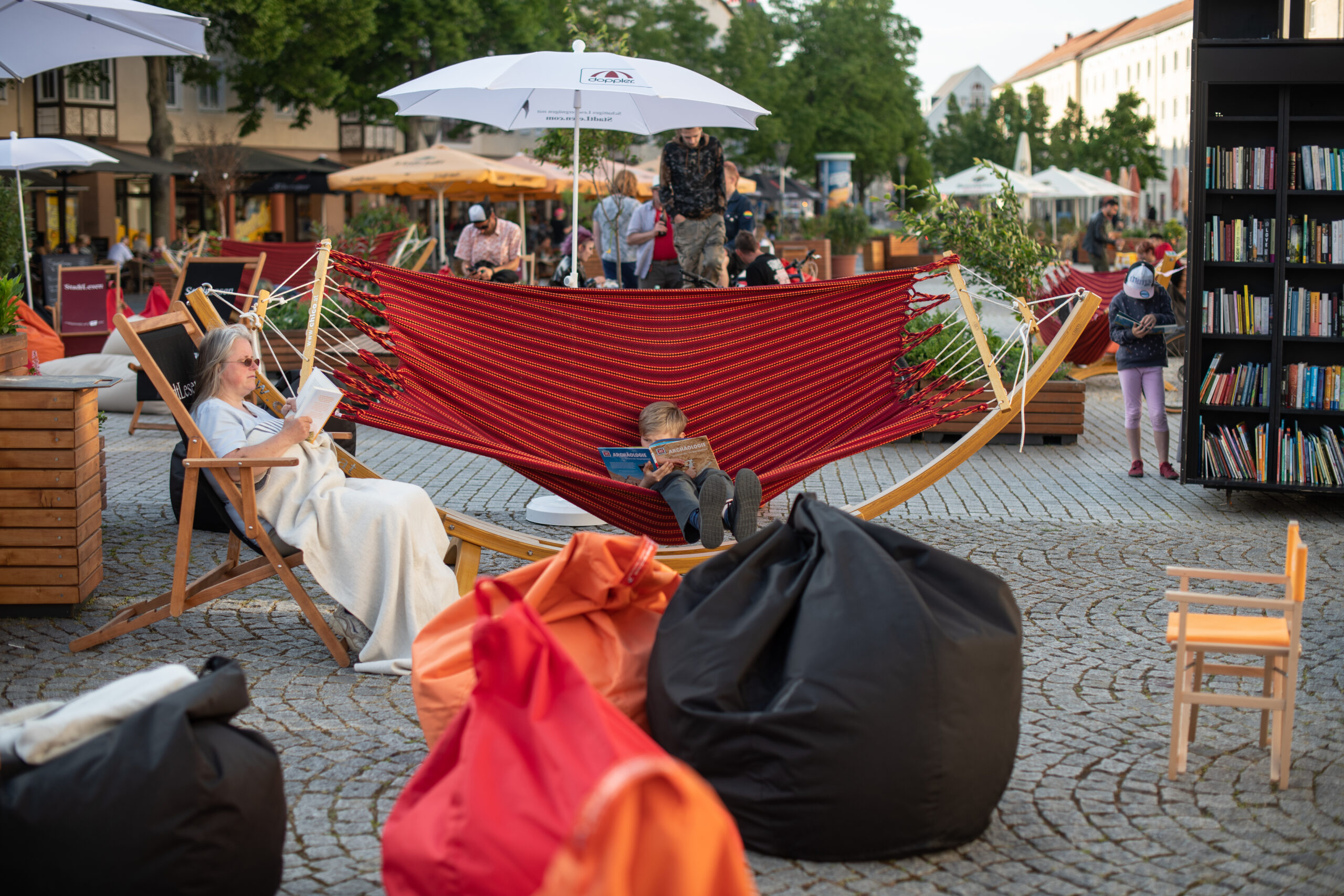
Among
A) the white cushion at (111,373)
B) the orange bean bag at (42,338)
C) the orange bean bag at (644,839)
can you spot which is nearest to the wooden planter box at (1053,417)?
the white cushion at (111,373)

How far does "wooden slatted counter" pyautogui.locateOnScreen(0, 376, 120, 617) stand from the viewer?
4680 millimetres

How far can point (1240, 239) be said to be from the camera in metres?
6.68

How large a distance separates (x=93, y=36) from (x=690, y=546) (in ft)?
11.1

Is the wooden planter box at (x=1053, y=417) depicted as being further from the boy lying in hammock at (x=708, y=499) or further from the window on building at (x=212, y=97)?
the window on building at (x=212, y=97)

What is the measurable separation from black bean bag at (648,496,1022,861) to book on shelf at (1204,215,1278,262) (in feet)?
14.6

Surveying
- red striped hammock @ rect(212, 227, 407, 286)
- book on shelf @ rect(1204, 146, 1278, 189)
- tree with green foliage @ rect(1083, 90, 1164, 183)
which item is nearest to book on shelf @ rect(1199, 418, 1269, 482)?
book on shelf @ rect(1204, 146, 1278, 189)

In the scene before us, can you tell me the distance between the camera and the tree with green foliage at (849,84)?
4269cm

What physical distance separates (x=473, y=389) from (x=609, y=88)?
178cm

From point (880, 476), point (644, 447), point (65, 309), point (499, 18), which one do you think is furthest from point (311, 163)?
point (644, 447)

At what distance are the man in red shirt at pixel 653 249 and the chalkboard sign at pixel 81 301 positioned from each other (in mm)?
4886

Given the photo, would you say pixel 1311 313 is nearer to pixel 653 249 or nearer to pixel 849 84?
pixel 653 249

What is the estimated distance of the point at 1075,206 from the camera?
225 feet

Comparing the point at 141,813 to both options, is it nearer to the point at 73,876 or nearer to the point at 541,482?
the point at 73,876

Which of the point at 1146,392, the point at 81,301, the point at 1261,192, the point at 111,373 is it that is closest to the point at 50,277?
the point at 81,301
